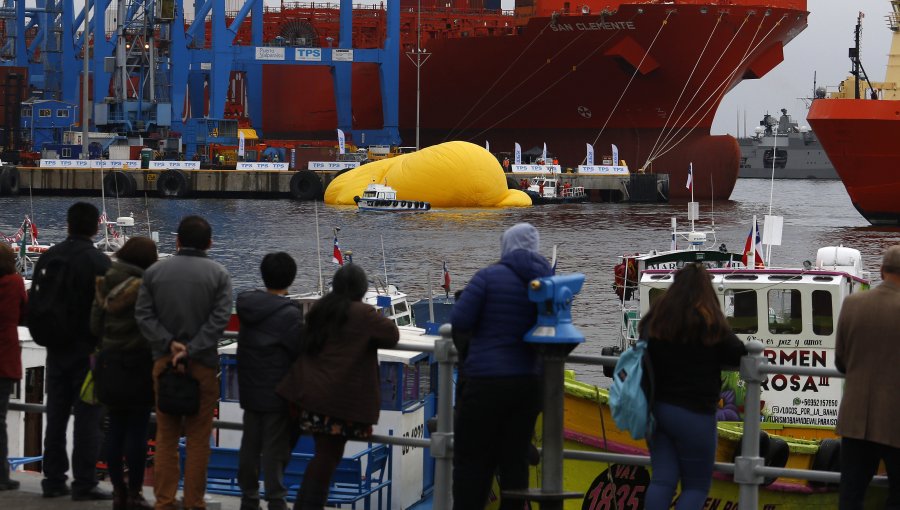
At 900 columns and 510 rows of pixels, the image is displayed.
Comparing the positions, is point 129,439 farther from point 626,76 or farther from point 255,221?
point 626,76

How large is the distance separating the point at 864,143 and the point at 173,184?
1298 inches

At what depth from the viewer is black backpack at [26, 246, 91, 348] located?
25.3 ft

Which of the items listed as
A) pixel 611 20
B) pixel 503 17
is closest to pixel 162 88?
pixel 503 17

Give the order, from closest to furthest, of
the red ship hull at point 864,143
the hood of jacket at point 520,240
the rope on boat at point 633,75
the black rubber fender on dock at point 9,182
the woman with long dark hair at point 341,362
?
the hood of jacket at point 520,240, the woman with long dark hair at point 341,362, the red ship hull at point 864,143, the black rubber fender on dock at point 9,182, the rope on boat at point 633,75

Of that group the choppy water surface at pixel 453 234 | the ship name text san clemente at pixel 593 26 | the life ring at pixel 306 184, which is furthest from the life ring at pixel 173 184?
the ship name text san clemente at pixel 593 26

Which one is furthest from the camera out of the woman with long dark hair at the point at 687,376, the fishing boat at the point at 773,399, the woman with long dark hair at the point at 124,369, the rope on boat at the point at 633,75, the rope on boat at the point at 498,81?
the rope on boat at the point at 498,81

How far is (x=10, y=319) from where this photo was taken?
791 cm

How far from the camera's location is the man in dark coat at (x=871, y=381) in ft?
21.9

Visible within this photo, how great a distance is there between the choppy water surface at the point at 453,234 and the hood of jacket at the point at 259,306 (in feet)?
54.6

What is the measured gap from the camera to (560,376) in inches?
264

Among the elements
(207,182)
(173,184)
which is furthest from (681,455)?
(207,182)

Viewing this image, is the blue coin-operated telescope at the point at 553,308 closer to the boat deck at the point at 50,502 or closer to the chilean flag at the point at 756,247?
the boat deck at the point at 50,502

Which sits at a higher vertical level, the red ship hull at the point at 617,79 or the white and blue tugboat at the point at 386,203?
the red ship hull at the point at 617,79

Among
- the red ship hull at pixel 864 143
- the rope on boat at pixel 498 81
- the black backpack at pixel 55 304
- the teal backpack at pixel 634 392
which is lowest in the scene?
the teal backpack at pixel 634 392
